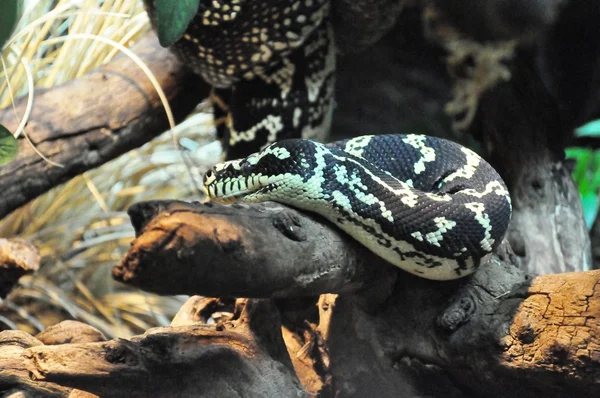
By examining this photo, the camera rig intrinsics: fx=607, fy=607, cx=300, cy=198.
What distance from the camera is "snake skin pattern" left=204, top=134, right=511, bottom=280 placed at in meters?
2.09

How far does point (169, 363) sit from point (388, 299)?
0.93 metres

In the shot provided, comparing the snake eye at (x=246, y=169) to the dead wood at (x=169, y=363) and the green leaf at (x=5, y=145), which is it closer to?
the dead wood at (x=169, y=363)

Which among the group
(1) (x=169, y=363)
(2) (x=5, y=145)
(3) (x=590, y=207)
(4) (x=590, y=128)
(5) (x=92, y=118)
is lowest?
(5) (x=92, y=118)

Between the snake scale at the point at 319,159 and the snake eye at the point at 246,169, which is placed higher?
the snake scale at the point at 319,159

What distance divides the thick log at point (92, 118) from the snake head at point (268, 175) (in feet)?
3.96

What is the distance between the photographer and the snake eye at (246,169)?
90.6 inches

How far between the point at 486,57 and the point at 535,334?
1947 mm

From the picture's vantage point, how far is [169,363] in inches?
75.2

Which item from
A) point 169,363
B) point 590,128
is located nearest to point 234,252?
point 169,363

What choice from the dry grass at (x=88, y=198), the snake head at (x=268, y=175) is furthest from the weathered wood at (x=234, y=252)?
the dry grass at (x=88, y=198)

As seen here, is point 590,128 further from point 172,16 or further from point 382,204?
point 172,16

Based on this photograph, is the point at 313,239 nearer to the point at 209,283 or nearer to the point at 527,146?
the point at 209,283

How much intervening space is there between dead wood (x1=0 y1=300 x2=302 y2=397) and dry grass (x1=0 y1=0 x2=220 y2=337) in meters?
1.92

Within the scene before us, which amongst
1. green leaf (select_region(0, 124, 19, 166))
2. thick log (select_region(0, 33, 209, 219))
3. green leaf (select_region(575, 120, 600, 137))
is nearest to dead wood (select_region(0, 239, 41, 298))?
thick log (select_region(0, 33, 209, 219))
